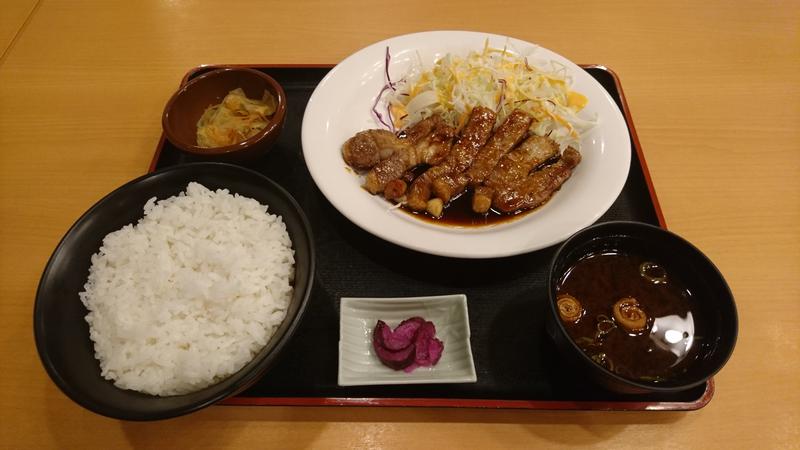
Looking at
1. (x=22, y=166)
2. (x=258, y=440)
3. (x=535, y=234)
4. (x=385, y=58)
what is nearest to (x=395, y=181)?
(x=535, y=234)

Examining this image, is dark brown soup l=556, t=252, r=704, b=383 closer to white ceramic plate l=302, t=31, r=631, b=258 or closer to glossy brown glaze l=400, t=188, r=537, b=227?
white ceramic plate l=302, t=31, r=631, b=258

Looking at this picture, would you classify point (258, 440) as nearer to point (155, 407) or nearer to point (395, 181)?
point (155, 407)

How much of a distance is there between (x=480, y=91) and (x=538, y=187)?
2.59 ft

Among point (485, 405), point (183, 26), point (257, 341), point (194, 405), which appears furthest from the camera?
point (183, 26)

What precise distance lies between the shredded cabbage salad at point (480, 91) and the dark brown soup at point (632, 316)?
107cm

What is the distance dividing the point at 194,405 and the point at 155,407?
0.17 m

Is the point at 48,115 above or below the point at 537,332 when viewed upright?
above

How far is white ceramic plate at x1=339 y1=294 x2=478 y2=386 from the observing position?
1.75 m

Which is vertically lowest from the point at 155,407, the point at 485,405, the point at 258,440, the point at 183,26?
the point at 258,440

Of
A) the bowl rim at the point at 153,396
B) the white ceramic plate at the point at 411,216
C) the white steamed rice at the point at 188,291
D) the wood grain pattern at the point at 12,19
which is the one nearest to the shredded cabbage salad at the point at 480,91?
the white ceramic plate at the point at 411,216

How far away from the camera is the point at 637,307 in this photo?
5.75 feet

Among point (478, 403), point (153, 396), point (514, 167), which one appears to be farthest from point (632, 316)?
point (153, 396)

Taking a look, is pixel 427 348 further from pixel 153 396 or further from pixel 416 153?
pixel 416 153

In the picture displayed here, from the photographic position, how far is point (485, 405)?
1.75 metres
